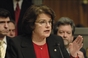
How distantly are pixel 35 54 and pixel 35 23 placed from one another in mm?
265

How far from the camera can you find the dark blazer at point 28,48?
2.12 metres

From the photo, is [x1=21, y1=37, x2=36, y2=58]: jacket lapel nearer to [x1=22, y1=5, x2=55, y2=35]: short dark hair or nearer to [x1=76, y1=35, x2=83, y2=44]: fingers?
[x1=22, y1=5, x2=55, y2=35]: short dark hair

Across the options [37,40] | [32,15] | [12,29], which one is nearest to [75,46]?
[37,40]

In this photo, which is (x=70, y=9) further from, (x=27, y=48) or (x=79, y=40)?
(x=27, y=48)

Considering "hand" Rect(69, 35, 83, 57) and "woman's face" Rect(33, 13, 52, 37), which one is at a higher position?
"woman's face" Rect(33, 13, 52, 37)

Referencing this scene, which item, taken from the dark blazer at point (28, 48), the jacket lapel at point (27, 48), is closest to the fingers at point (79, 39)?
the dark blazer at point (28, 48)

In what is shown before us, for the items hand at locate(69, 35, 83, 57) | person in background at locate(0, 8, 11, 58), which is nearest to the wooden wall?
person in background at locate(0, 8, 11, 58)

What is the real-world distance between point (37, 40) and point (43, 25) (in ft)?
0.53

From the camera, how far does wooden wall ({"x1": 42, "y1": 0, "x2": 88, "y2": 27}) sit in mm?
5566

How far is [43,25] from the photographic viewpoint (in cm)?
215

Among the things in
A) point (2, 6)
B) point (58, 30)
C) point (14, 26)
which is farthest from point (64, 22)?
point (2, 6)

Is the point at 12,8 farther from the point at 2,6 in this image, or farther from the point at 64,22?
the point at 64,22

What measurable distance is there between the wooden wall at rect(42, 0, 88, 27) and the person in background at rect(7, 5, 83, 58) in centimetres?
331

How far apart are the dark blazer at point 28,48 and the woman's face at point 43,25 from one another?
0.41ft
